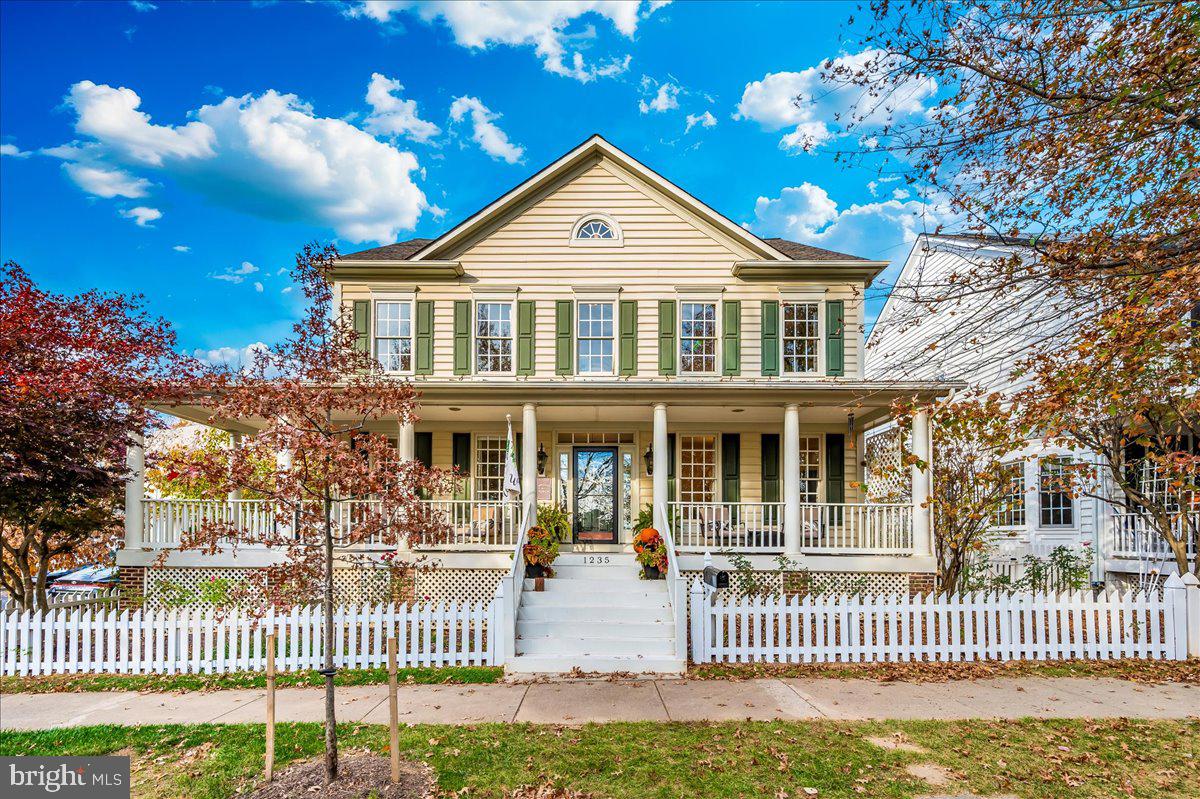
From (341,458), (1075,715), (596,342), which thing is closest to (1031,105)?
(1075,715)

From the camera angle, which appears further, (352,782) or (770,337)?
(770,337)

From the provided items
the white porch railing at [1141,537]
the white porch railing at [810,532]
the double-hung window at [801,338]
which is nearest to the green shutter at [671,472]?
the white porch railing at [810,532]

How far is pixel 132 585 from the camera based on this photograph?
11.0m

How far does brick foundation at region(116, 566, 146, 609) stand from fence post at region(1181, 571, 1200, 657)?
1501 centimetres

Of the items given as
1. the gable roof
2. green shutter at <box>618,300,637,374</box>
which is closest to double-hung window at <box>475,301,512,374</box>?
the gable roof

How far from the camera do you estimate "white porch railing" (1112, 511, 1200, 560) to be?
11615 mm

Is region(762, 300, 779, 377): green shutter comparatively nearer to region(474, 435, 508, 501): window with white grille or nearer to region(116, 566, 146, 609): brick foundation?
region(474, 435, 508, 501): window with white grille

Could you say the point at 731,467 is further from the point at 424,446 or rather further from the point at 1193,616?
the point at 1193,616

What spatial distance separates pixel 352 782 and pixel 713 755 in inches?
106

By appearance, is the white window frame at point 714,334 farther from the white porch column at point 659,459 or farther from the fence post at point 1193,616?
the fence post at point 1193,616

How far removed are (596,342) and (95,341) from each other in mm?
8547

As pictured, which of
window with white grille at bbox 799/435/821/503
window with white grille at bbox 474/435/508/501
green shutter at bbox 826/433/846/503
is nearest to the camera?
green shutter at bbox 826/433/846/503

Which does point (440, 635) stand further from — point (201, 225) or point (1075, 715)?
point (201, 225)

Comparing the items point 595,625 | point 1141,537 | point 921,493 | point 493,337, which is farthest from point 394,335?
point 1141,537
